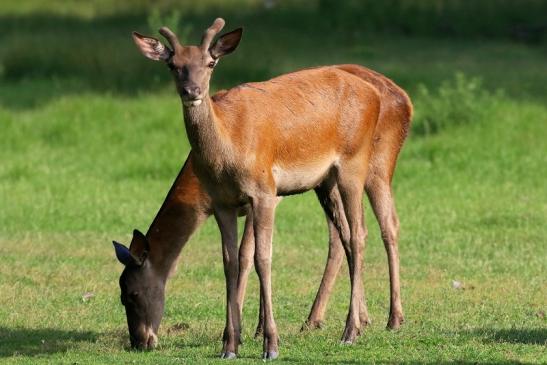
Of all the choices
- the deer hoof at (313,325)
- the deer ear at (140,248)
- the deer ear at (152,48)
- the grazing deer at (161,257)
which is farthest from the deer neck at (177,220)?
the deer ear at (152,48)

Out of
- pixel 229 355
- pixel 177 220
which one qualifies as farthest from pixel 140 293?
pixel 229 355

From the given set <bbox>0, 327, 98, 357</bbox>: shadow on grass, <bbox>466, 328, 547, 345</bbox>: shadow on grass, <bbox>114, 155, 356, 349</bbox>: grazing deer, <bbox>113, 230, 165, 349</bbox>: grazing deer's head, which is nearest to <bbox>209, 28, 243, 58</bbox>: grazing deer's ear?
<bbox>114, 155, 356, 349</bbox>: grazing deer

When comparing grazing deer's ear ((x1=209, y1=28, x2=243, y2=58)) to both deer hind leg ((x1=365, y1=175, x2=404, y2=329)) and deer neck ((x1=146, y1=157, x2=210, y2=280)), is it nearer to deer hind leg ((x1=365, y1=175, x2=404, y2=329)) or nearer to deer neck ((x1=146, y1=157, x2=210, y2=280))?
deer neck ((x1=146, y1=157, x2=210, y2=280))

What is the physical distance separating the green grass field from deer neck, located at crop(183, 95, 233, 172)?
123 centimetres

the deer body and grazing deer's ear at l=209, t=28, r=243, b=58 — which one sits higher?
grazing deer's ear at l=209, t=28, r=243, b=58

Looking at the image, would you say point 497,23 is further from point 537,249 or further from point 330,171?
point 330,171

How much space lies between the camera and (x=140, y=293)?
9234 mm

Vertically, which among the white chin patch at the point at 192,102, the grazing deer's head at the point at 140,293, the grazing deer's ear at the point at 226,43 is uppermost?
the grazing deer's ear at the point at 226,43

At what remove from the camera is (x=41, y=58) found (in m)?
21.1

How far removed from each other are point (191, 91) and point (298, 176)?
1272mm

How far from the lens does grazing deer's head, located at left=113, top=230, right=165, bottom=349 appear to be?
9109mm

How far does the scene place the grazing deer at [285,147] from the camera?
27.1ft

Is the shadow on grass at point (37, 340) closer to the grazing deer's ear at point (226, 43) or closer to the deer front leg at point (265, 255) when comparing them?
the deer front leg at point (265, 255)

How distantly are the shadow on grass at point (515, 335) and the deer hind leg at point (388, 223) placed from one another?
2.55 feet
